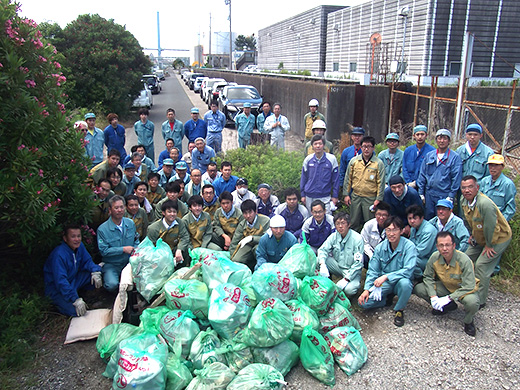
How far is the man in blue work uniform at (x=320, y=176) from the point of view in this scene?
6.32 metres

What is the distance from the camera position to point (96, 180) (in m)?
6.35

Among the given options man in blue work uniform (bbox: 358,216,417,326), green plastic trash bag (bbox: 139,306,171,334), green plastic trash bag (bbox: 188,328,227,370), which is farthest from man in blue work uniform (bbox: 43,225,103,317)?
man in blue work uniform (bbox: 358,216,417,326)

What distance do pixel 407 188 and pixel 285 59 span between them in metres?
46.7

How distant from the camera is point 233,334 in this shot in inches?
155

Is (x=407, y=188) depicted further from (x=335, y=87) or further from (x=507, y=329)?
(x=335, y=87)

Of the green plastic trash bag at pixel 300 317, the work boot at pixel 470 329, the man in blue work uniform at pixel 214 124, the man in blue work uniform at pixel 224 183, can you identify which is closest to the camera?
the green plastic trash bag at pixel 300 317

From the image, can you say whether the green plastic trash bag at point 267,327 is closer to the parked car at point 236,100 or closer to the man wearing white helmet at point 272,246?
the man wearing white helmet at point 272,246

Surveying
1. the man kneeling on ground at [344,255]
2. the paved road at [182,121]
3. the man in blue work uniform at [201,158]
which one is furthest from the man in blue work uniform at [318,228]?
the paved road at [182,121]

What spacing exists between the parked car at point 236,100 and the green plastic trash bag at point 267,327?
1276 cm

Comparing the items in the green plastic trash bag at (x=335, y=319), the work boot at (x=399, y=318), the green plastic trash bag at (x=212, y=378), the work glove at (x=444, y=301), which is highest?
the work glove at (x=444, y=301)

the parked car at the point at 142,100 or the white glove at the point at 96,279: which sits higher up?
the parked car at the point at 142,100

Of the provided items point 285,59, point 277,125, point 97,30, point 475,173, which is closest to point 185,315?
point 475,173

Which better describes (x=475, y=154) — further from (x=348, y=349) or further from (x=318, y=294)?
(x=348, y=349)

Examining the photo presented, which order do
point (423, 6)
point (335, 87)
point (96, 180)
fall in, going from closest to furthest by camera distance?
point (96, 180), point (335, 87), point (423, 6)
